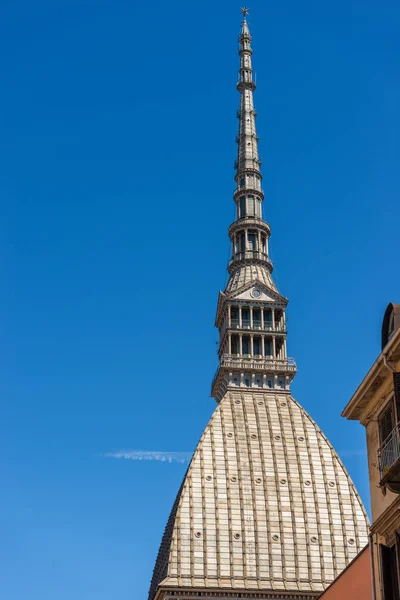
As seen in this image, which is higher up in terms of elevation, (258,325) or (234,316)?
(234,316)

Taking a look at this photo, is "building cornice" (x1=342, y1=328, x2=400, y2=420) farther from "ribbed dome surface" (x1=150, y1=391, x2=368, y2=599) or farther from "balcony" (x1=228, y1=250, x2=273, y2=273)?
"balcony" (x1=228, y1=250, x2=273, y2=273)

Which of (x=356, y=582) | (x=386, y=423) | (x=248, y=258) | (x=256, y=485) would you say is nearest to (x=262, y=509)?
(x=256, y=485)

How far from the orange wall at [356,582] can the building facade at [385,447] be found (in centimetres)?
336

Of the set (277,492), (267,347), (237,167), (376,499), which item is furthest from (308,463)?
(376,499)

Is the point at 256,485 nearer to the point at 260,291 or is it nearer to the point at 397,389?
the point at 260,291

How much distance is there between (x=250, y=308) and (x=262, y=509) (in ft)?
87.2

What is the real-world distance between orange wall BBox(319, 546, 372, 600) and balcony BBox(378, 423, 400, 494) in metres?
5.91

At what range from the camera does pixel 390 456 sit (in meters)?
32.3

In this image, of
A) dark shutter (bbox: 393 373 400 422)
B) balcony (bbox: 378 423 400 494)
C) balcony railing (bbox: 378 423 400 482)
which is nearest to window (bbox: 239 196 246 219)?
balcony railing (bbox: 378 423 400 482)

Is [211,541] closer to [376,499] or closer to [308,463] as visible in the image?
[308,463]

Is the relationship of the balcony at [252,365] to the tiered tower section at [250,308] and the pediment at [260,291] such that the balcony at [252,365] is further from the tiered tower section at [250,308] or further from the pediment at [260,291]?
the pediment at [260,291]

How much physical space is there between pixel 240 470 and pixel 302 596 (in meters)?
17.0

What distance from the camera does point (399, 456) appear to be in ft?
101

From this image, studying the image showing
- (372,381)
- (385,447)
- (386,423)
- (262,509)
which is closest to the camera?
(385,447)
